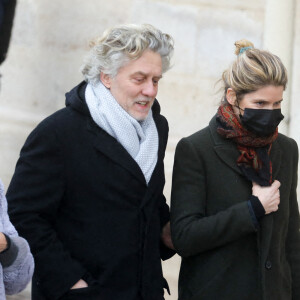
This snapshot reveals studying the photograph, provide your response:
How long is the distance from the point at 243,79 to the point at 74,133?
75 centimetres

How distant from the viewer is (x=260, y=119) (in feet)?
11.9

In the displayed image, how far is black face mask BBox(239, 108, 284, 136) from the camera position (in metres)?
3.63

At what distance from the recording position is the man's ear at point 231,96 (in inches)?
147

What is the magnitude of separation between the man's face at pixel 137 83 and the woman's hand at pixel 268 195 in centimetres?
58

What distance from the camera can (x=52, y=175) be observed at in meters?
3.46

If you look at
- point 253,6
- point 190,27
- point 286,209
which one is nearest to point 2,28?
point 190,27

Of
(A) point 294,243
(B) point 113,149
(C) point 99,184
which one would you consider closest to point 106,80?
(B) point 113,149

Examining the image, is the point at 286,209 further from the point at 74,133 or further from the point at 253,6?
the point at 253,6

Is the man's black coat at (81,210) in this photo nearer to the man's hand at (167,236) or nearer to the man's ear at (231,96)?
the man's hand at (167,236)

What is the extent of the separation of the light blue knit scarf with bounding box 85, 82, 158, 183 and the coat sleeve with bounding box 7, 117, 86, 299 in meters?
0.22

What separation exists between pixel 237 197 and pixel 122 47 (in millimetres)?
808

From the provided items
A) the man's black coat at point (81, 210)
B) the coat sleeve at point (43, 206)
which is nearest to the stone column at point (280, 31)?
the man's black coat at point (81, 210)

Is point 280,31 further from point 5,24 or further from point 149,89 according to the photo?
point 149,89

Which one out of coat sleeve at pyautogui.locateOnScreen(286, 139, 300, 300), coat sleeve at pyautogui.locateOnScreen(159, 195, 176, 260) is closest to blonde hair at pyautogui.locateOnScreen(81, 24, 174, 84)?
coat sleeve at pyautogui.locateOnScreen(159, 195, 176, 260)
